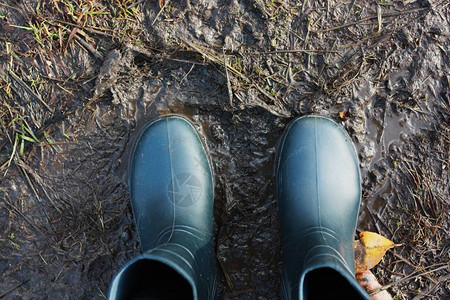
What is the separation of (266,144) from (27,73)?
1210 mm

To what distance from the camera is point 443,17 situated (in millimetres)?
1731

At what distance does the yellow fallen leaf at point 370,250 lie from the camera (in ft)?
5.64

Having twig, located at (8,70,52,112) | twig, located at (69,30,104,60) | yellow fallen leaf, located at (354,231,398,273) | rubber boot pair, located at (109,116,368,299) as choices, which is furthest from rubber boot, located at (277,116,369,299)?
twig, located at (8,70,52,112)

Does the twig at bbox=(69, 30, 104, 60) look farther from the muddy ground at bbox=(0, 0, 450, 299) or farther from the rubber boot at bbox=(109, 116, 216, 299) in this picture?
the rubber boot at bbox=(109, 116, 216, 299)

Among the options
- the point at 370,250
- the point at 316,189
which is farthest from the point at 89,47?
the point at 370,250

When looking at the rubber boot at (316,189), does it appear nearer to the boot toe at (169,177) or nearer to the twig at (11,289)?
the boot toe at (169,177)

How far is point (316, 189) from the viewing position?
5.53 feet

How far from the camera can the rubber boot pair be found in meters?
1.57

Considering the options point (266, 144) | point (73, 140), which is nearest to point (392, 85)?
point (266, 144)

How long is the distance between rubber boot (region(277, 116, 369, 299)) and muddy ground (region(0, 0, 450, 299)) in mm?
76

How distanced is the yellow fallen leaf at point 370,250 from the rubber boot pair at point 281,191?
11 centimetres

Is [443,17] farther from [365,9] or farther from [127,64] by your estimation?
[127,64]

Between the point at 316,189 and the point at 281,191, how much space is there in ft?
0.54

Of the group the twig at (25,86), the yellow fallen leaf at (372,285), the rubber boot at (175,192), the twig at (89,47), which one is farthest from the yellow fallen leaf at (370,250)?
the twig at (25,86)
